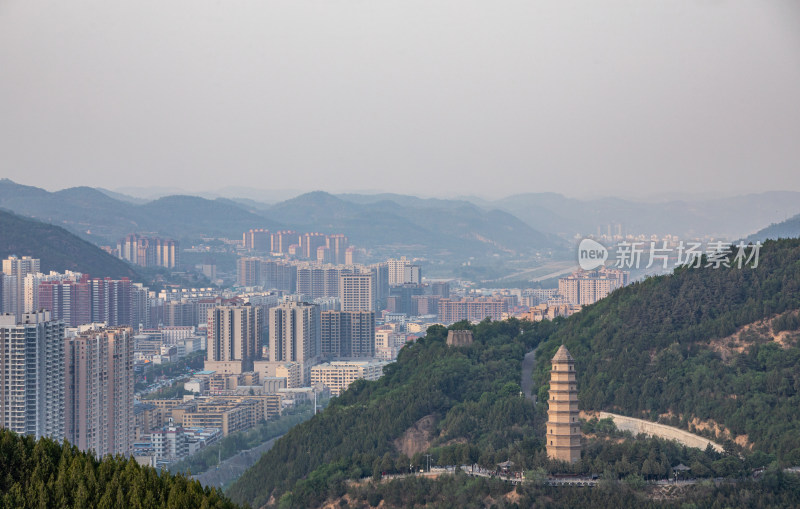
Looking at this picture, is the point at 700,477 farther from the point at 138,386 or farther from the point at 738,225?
the point at 738,225

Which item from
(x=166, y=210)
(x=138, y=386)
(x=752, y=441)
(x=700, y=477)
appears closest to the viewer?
(x=700, y=477)

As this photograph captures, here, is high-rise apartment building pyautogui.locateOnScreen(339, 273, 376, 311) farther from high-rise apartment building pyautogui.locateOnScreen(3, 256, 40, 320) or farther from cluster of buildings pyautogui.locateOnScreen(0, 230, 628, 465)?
high-rise apartment building pyautogui.locateOnScreen(3, 256, 40, 320)

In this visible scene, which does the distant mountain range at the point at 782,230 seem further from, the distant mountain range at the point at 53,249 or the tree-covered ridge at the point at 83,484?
the tree-covered ridge at the point at 83,484

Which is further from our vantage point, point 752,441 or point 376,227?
point 376,227

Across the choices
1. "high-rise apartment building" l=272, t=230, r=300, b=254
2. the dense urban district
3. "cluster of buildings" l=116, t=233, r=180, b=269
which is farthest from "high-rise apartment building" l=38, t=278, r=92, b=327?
"high-rise apartment building" l=272, t=230, r=300, b=254

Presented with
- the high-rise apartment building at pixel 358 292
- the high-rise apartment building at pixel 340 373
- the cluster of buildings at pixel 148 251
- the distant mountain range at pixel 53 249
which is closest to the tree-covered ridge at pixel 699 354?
the high-rise apartment building at pixel 340 373

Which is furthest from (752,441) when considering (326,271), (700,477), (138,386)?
(326,271)

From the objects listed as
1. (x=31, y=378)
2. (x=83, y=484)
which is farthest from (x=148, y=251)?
(x=83, y=484)
